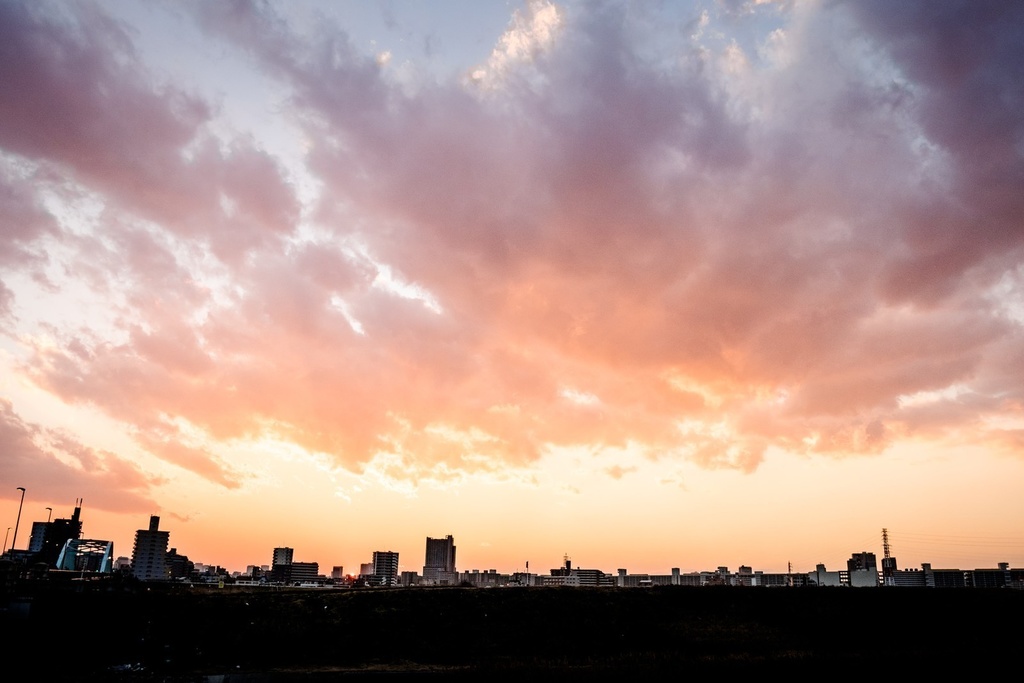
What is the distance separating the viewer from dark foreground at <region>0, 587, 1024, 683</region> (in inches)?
2099

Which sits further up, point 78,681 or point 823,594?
point 823,594

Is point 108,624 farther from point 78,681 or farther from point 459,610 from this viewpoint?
point 459,610

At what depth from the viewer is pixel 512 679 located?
48125 millimetres

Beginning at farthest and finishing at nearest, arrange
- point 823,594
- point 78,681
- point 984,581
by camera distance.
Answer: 1. point 984,581
2. point 823,594
3. point 78,681

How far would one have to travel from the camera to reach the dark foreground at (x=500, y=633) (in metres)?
53.3

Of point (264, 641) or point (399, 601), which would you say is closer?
point (264, 641)

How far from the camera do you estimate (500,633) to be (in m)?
63.1

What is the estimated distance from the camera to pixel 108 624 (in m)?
60.9

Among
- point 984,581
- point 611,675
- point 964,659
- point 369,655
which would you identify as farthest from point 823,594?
point 984,581

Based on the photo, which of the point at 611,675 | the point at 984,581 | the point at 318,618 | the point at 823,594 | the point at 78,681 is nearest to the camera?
the point at 78,681

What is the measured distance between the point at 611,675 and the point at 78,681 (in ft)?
125

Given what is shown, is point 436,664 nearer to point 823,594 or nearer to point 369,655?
point 369,655

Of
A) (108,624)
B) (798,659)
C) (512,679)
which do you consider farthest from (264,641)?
(798,659)

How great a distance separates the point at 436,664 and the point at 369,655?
6328 mm
